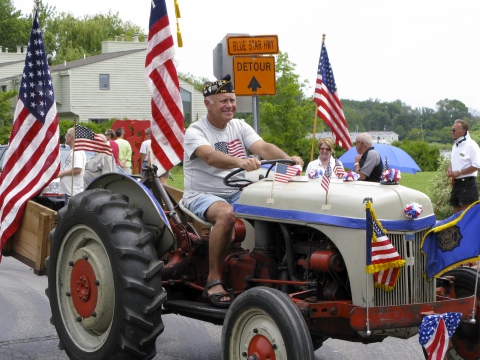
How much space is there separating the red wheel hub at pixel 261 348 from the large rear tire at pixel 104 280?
2.93 feet

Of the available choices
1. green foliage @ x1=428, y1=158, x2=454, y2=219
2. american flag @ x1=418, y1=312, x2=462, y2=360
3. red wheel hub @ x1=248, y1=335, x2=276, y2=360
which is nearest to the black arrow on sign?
green foliage @ x1=428, y1=158, x2=454, y2=219

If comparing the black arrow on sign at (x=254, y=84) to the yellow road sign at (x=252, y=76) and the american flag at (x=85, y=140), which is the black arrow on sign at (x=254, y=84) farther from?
the american flag at (x=85, y=140)

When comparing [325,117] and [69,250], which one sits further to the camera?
[325,117]

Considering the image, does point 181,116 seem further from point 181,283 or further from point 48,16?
point 48,16

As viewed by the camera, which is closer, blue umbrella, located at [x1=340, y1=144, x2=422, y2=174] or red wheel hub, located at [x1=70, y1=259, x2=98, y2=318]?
red wheel hub, located at [x1=70, y1=259, x2=98, y2=318]

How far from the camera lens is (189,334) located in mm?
8094

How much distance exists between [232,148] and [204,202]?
0.64 meters

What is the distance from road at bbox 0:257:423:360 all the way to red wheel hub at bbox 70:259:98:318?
781 millimetres

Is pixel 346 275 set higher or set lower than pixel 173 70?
lower

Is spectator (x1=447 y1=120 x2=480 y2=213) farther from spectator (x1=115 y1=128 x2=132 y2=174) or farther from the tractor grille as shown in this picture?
spectator (x1=115 y1=128 x2=132 y2=174)

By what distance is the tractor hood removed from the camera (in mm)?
5367

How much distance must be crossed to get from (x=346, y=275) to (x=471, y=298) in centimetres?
88

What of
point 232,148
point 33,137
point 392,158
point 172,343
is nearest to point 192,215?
point 232,148

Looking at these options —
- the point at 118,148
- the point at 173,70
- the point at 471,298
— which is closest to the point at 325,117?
the point at 173,70
